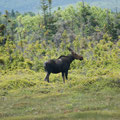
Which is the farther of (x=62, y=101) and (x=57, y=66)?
(x=57, y=66)

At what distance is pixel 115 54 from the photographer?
104ft

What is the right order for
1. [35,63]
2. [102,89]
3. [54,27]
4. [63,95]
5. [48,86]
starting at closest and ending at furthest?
[63,95]
[102,89]
[48,86]
[35,63]
[54,27]

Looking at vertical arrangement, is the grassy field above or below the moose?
below

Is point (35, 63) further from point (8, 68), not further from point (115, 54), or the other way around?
point (115, 54)

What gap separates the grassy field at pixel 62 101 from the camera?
10.3 m

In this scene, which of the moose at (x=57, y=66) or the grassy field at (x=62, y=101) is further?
the moose at (x=57, y=66)

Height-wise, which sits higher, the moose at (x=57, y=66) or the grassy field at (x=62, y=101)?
the moose at (x=57, y=66)

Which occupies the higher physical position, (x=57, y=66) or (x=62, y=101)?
(x=57, y=66)

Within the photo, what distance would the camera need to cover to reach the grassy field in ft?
33.7

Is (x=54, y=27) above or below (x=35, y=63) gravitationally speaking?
above

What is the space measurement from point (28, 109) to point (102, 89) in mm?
5416

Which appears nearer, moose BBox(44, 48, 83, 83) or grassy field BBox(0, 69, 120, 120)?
grassy field BBox(0, 69, 120, 120)

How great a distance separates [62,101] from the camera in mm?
13523

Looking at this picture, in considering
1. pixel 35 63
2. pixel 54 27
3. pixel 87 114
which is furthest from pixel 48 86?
pixel 54 27
